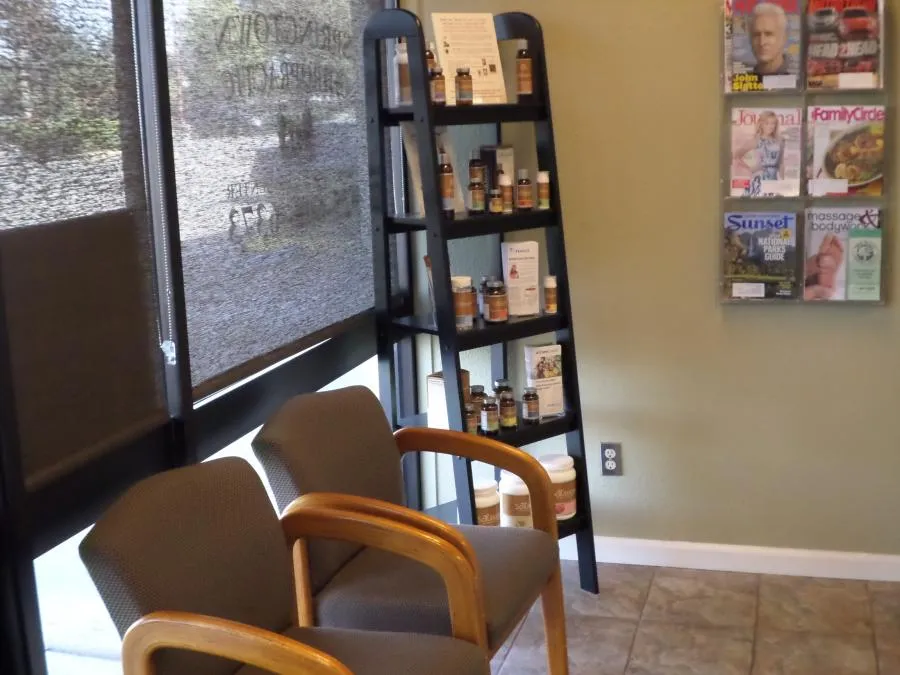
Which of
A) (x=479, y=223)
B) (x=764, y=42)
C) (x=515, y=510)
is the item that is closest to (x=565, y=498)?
(x=515, y=510)

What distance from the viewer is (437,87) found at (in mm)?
2836

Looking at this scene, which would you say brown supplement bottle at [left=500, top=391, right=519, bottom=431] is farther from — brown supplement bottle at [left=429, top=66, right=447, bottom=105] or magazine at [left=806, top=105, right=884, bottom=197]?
magazine at [left=806, top=105, right=884, bottom=197]

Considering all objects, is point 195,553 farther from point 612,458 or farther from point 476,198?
point 612,458

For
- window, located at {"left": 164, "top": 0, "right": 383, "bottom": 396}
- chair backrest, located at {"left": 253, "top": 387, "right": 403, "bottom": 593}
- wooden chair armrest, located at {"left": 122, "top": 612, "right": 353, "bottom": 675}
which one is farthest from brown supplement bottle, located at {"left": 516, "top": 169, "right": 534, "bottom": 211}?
wooden chair armrest, located at {"left": 122, "top": 612, "right": 353, "bottom": 675}

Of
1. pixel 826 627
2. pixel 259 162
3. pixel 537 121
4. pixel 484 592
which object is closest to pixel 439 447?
pixel 484 592

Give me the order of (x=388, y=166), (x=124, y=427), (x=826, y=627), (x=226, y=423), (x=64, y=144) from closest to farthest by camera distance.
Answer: (x=64, y=144) → (x=124, y=427) → (x=226, y=423) → (x=826, y=627) → (x=388, y=166)

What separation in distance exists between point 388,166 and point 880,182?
1409mm

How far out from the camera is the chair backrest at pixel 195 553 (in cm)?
177

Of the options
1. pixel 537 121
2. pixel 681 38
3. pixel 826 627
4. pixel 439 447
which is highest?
pixel 681 38

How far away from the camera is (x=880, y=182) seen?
3061 mm

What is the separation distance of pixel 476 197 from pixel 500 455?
0.74 meters

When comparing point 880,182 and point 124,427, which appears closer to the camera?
point 124,427

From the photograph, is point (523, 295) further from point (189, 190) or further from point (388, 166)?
point (189, 190)

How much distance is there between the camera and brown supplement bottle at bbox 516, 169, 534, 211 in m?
3.02
